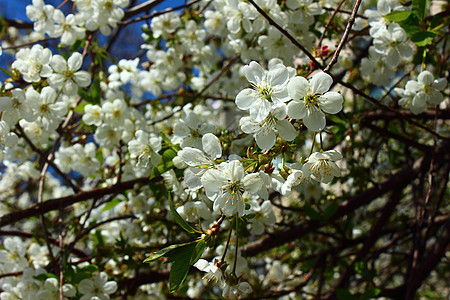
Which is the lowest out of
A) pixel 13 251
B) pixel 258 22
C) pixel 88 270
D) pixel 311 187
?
pixel 311 187

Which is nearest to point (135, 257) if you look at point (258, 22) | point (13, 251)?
point (13, 251)

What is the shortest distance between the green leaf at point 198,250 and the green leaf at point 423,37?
3.74 ft

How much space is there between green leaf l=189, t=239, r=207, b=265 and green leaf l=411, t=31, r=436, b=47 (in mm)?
1139

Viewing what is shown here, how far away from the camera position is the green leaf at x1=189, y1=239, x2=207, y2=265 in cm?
93

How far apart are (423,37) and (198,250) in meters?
1.19

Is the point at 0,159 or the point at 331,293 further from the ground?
the point at 0,159

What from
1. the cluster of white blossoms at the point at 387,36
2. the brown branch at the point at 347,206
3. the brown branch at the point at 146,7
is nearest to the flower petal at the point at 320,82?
the cluster of white blossoms at the point at 387,36

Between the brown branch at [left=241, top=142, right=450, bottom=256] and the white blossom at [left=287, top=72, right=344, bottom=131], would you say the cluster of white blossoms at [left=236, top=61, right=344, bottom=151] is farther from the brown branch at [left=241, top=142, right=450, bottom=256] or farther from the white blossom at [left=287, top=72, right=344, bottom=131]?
the brown branch at [left=241, top=142, right=450, bottom=256]

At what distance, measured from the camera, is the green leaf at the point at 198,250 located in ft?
3.07

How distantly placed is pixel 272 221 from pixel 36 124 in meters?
1.17

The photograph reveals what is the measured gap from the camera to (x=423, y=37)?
56.3 inches

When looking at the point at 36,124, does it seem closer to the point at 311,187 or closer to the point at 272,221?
the point at 272,221

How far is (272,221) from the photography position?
1.59 m

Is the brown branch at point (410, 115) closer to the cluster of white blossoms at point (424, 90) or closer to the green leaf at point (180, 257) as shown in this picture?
the cluster of white blossoms at point (424, 90)
